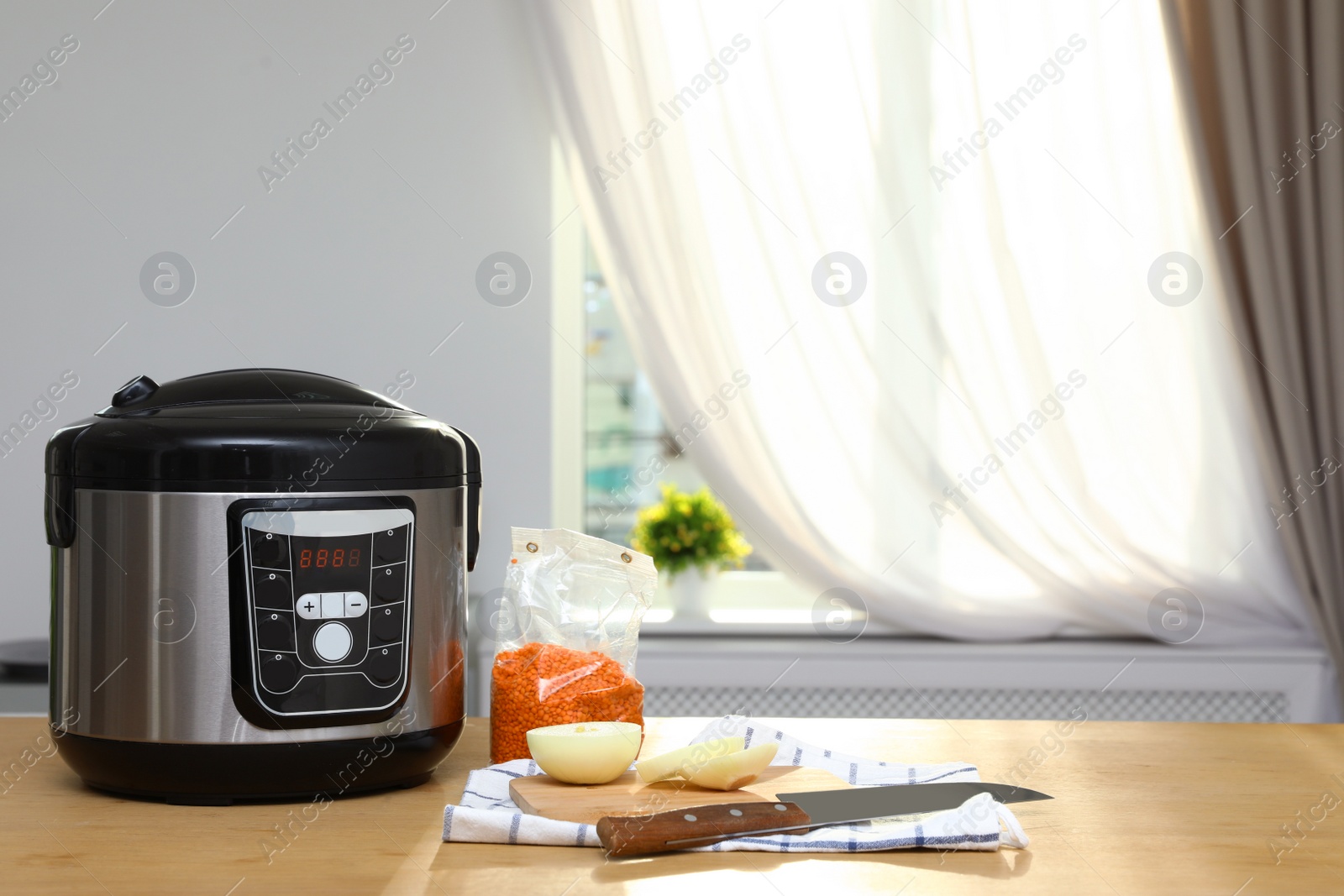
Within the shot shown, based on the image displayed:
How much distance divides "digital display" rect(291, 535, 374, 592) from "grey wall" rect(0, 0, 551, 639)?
1.29 metres

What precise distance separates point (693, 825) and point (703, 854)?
18 millimetres

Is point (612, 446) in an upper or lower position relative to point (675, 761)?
upper

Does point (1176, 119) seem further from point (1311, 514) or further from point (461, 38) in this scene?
point (461, 38)

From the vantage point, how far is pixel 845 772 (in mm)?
818

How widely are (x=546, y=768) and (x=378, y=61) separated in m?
1.66

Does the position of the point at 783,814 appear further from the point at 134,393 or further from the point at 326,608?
the point at 134,393

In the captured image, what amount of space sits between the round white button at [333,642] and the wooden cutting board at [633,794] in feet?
0.49

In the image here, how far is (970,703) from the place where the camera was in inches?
78.4

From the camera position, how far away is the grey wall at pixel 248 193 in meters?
2.02

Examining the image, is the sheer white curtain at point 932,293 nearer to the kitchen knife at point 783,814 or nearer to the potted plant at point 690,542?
the potted plant at point 690,542

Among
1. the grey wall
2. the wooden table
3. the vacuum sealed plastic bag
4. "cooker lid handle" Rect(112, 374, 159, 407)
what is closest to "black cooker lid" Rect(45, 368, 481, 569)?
"cooker lid handle" Rect(112, 374, 159, 407)

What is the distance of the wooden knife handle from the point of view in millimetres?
635

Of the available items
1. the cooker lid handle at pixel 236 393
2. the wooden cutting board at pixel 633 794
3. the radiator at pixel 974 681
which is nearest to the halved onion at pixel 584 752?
the wooden cutting board at pixel 633 794

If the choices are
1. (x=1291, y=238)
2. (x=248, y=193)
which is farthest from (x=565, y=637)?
(x=1291, y=238)
